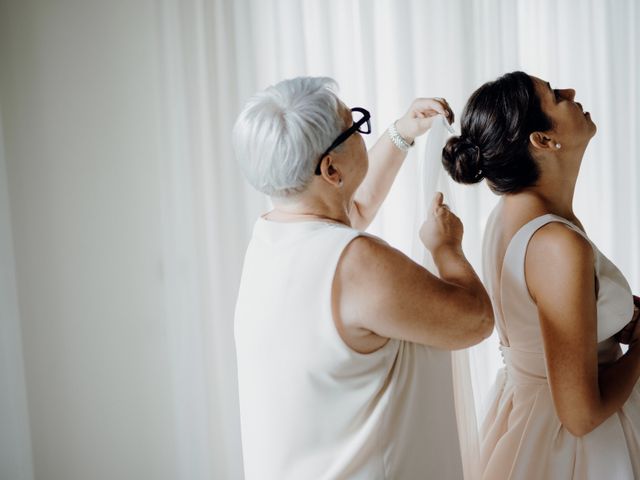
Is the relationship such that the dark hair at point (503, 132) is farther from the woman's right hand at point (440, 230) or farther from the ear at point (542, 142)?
the woman's right hand at point (440, 230)

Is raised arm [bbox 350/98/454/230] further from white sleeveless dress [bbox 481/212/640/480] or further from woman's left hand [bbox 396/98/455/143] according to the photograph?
white sleeveless dress [bbox 481/212/640/480]

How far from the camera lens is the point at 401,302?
108 cm

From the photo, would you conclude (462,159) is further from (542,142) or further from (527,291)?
(527,291)

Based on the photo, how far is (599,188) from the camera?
2611mm

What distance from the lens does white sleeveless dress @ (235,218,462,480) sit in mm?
1130

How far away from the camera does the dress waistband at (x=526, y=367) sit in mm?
1473

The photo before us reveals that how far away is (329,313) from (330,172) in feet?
0.85

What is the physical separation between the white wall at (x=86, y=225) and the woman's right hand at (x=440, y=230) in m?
1.29

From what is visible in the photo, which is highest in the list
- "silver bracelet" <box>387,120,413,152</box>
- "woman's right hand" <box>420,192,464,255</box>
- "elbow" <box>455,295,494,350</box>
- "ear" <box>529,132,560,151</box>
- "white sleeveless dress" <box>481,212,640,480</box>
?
"silver bracelet" <box>387,120,413,152</box>

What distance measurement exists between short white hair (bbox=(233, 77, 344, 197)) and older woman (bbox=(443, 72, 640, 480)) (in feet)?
1.56

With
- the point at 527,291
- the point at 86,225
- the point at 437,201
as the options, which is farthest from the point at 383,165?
the point at 86,225

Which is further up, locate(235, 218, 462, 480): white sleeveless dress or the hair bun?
the hair bun

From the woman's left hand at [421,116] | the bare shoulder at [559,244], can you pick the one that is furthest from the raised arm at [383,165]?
the bare shoulder at [559,244]

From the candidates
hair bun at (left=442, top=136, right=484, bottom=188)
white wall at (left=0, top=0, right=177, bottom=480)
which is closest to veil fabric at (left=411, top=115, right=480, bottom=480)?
hair bun at (left=442, top=136, right=484, bottom=188)
